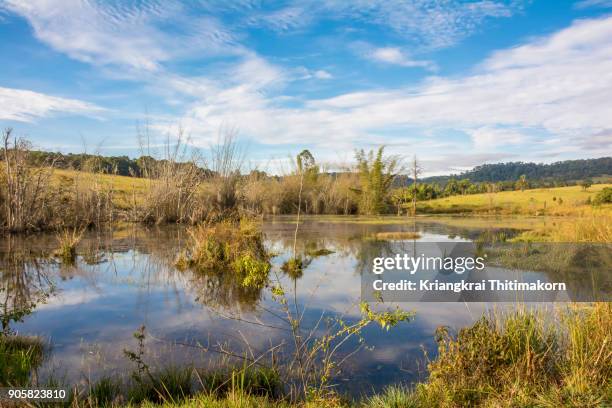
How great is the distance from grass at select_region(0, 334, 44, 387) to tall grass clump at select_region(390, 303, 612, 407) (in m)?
4.24

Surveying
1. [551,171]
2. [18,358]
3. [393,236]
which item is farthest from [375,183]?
[551,171]

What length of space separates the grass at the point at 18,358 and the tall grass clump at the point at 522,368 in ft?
13.9

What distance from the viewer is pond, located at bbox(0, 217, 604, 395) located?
19.1 feet

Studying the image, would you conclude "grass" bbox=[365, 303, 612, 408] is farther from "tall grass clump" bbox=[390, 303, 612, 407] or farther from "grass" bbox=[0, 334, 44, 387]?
"grass" bbox=[0, 334, 44, 387]

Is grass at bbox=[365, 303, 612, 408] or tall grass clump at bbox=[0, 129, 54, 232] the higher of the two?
tall grass clump at bbox=[0, 129, 54, 232]

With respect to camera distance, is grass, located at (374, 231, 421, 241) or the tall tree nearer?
grass, located at (374, 231, 421, 241)

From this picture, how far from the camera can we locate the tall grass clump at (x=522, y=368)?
4430 mm

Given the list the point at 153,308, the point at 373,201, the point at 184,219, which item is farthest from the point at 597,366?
the point at 373,201

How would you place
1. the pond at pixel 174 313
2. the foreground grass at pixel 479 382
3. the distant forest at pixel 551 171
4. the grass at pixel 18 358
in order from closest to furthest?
the foreground grass at pixel 479 382
the grass at pixel 18 358
the pond at pixel 174 313
the distant forest at pixel 551 171

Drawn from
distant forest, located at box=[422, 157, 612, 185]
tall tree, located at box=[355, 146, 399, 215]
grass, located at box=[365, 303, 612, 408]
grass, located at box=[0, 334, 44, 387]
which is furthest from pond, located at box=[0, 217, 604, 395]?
distant forest, located at box=[422, 157, 612, 185]

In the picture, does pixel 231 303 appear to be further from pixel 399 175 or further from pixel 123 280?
pixel 399 175

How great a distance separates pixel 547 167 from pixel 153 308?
703ft

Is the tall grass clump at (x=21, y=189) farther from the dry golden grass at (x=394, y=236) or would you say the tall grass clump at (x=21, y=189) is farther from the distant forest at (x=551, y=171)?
the distant forest at (x=551, y=171)

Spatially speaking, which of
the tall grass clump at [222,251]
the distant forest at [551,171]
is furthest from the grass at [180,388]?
the distant forest at [551,171]
